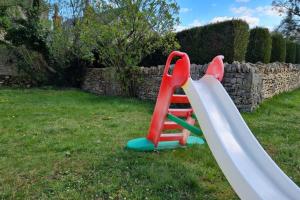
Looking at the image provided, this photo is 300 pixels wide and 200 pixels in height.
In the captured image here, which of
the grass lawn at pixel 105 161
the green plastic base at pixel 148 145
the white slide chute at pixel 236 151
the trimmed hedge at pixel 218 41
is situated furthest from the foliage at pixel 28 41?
the white slide chute at pixel 236 151

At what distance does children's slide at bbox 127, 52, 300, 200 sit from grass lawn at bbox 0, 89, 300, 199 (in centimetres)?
37

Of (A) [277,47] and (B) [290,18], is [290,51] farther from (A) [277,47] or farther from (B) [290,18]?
(B) [290,18]

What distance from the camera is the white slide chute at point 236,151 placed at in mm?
2303

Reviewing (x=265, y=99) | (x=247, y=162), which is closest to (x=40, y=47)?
(x=265, y=99)

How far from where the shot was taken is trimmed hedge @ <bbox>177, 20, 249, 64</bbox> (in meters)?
8.13

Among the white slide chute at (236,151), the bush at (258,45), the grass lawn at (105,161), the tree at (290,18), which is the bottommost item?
the grass lawn at (105,161)

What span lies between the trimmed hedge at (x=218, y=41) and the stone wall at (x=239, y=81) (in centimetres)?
73

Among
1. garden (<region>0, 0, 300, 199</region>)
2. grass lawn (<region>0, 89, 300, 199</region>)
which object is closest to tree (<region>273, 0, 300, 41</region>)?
garden (<region>0, 0, 300, 199</region>)

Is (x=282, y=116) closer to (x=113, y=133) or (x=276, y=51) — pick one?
(x=113, y=133)

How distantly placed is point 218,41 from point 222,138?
6.18 metres

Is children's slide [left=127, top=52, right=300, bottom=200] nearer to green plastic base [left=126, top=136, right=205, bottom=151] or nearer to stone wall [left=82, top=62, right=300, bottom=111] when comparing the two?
green plastic base [left=126, top=136, right=205, bottom=151]

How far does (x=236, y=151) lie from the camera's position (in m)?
2.69

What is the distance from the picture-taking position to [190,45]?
9445 millimetres

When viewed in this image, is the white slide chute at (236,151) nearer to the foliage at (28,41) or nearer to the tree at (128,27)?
the tree at (128,27)
